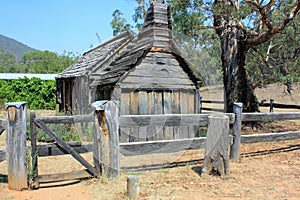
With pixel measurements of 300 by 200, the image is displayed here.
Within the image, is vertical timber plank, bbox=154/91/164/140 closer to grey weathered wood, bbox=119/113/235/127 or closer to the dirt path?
the dirt path

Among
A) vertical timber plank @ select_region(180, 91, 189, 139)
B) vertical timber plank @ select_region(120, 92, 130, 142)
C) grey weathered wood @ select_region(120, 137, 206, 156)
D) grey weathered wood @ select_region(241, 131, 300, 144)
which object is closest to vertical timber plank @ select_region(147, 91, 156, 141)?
vertical timber plank @ select_region(120, 92, 130, 142)

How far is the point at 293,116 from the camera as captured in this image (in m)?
7.07

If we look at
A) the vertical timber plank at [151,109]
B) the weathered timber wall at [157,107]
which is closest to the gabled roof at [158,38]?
the weathered timber wall at [157,107]

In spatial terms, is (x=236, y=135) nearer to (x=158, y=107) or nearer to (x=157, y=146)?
(x=157, y=146)

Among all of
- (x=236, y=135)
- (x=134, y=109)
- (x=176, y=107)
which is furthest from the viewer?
(x=176, y=107)

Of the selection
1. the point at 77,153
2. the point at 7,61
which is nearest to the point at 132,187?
the point at 77,153

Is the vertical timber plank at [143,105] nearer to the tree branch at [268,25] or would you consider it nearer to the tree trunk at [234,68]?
the tree branch at [268,25]

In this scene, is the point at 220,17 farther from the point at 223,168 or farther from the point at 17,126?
the point at 17,126

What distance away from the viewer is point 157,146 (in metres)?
5.45

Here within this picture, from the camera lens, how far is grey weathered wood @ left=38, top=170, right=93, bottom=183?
4543 mm

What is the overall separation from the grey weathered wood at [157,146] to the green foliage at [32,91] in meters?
17.3

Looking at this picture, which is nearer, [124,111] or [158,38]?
[124,111]

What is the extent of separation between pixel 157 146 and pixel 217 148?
1230 millimetres

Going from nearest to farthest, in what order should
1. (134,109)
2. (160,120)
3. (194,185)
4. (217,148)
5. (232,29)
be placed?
1. (194,185)
2. (217,148)
3. (160,120)
4. (134,109)
5. (232,29)
